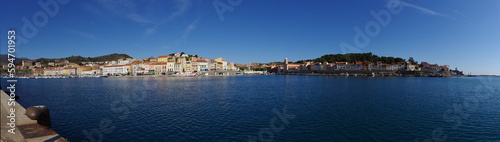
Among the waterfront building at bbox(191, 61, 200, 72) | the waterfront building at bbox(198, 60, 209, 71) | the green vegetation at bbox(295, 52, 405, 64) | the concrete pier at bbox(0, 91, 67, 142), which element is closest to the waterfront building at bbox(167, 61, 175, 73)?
the waterfront building at bbox(191, 61, 200, 72)

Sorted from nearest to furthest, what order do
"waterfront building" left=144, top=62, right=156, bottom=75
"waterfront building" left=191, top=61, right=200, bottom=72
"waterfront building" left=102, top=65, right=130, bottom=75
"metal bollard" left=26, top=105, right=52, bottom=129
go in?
"metal bollard" left=26, top=105, right=52, bottom=129, "waterfront building" left=144, top=62, right=156, bottom=75, "waterfront building" left=191, top=61, right=200, bottom=72, "waterfront building" left=102, top=65, right=130, bottom=75

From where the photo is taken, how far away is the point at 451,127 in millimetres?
12648

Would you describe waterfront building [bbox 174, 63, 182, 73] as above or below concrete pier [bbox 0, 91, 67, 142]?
above

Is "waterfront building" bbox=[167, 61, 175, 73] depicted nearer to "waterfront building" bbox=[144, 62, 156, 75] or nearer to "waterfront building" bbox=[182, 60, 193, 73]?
"waterfront building" bbox=[182, 60, 193, 73]

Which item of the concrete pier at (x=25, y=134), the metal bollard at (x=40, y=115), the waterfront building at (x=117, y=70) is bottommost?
the concrete pier at (x=25, y=134)

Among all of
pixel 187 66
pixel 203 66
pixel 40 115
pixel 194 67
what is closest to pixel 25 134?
pixel 40 115

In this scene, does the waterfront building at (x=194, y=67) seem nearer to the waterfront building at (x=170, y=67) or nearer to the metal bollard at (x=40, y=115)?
the waterfront building at (x=170, y=67)

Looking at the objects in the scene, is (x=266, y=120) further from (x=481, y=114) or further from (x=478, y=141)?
(x=481, y=114)

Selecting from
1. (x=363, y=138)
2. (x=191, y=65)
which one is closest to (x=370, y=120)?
(x=363, y=138)

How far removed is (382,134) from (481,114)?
36.6 feet

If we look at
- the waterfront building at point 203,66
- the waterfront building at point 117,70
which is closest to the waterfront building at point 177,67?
the waterfront building at point 203,66

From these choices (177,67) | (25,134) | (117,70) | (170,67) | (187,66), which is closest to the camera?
(25,134)

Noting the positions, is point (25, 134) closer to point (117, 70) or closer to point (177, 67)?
point (177, 67)

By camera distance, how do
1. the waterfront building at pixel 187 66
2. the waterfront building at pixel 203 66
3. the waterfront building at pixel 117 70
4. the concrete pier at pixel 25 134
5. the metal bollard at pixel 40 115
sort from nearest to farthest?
the concrete pier at pixel 25 134 < the metal bollard at pixel 40 115 < the waterfront building at pixel 187 66 < the waterfront building at pixel 203 66 < the waterfront building at pixel 117 70
